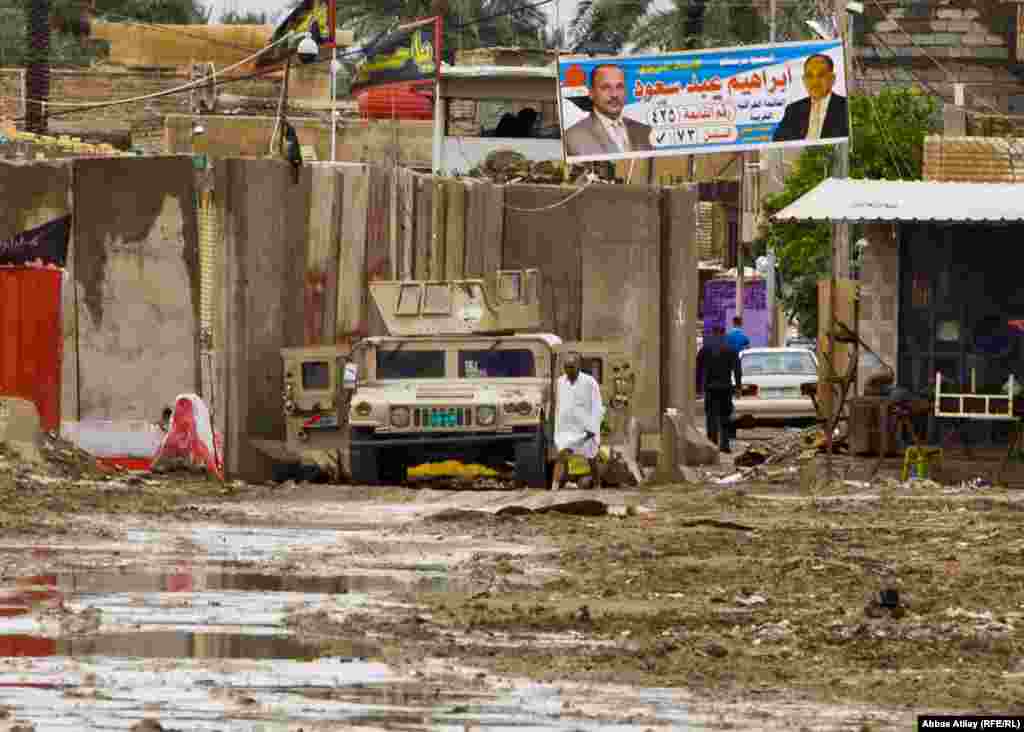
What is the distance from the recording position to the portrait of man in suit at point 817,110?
97.5 ft

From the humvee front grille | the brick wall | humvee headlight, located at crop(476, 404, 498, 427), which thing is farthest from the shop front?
the brick wall

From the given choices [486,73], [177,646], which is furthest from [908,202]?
[486,73]

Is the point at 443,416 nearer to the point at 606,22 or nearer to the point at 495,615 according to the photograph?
the point at 495,615

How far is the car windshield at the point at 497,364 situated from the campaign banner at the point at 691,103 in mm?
7100

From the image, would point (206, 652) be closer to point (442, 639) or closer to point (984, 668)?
point (442, 639)

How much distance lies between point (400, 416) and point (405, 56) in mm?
19789

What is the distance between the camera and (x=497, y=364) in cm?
2419

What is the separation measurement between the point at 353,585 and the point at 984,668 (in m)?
4.26

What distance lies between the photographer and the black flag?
79.8ft

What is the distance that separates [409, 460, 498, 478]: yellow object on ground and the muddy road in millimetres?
2867

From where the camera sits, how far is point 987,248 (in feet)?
82.4

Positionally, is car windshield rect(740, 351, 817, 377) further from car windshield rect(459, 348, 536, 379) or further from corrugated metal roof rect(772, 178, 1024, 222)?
car windshield rect(459, 348, 536, 379)

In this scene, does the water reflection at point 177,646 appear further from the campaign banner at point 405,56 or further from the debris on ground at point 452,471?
the campaign banner at point 405,56

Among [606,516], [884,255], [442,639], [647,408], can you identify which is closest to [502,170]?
[647,408]
